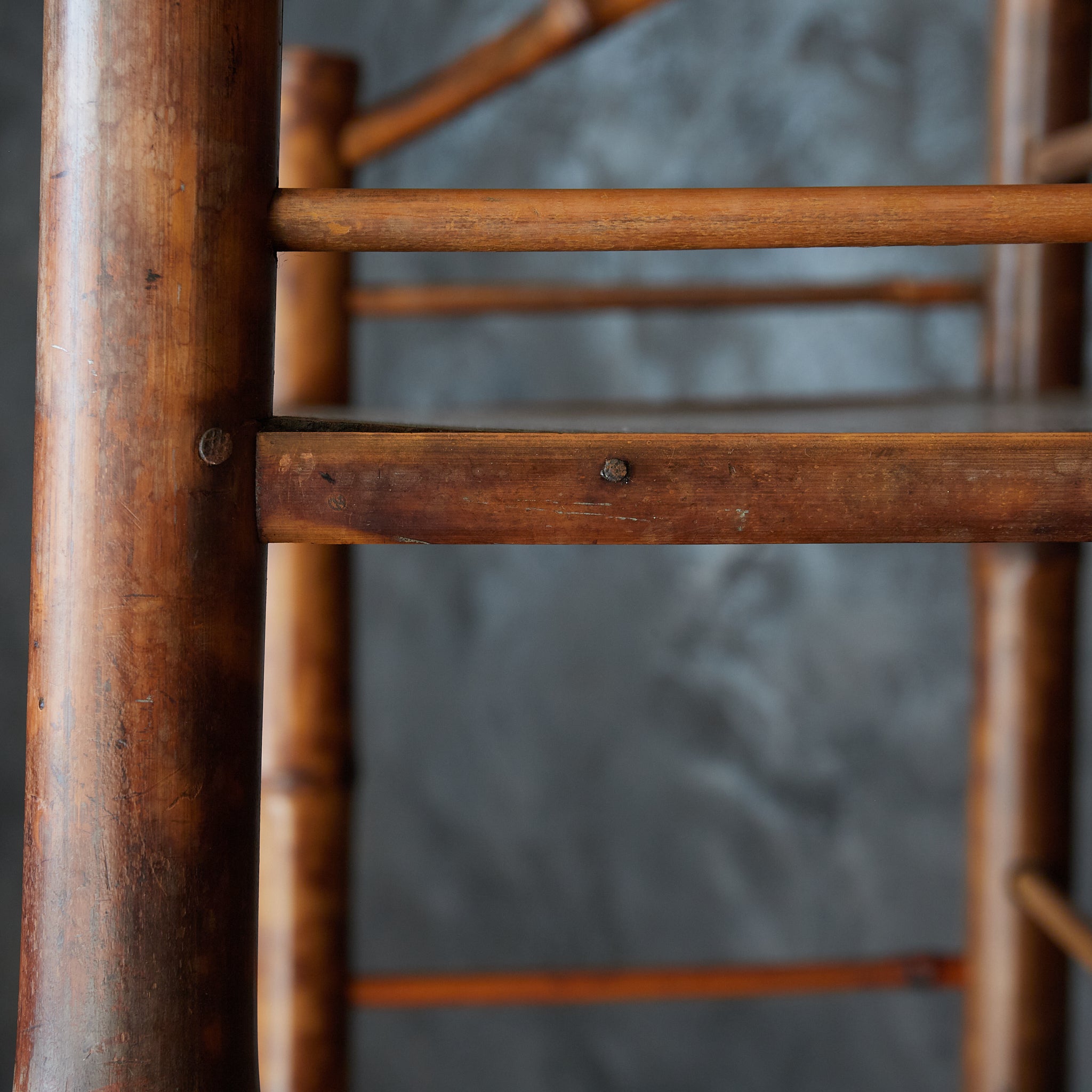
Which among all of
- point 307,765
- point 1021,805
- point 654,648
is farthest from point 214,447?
point 654,648

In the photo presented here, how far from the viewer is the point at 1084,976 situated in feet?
5.31

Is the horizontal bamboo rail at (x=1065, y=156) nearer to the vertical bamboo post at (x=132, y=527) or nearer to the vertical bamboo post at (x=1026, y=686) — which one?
the vertical bamboo post at (x=1026, y=686)

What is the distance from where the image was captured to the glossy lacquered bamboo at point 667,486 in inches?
13.0

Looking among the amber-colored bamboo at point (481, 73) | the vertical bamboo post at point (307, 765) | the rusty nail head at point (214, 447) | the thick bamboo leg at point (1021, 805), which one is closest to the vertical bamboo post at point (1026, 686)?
the thick bamboo leg at point (1021, 805)

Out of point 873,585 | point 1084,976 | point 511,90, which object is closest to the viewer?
point 1084,976

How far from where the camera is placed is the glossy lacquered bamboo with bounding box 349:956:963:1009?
80 cm

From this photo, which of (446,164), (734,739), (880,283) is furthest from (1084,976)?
(446,164)

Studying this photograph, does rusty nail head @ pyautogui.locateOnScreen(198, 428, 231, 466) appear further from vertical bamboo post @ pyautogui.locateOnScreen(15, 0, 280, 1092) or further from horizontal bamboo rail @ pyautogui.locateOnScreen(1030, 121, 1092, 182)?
horizontal bamboo rail @ pyautogui.locateOnScreen(1030, 121, 1092, 182)

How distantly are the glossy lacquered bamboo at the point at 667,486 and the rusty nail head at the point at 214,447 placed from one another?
1 cm

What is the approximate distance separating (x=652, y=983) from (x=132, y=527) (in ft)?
Answer: 2.03

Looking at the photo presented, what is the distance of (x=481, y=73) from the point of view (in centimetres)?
76

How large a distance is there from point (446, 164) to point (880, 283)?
1.25 m

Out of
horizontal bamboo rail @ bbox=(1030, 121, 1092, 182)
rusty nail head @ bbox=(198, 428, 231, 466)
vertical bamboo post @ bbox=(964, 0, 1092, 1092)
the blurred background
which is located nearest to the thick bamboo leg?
vertical bamboo post @ bbox=(964, 0, 1092, 1092)

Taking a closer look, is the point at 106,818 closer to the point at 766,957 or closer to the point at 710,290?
the point at 710,290
